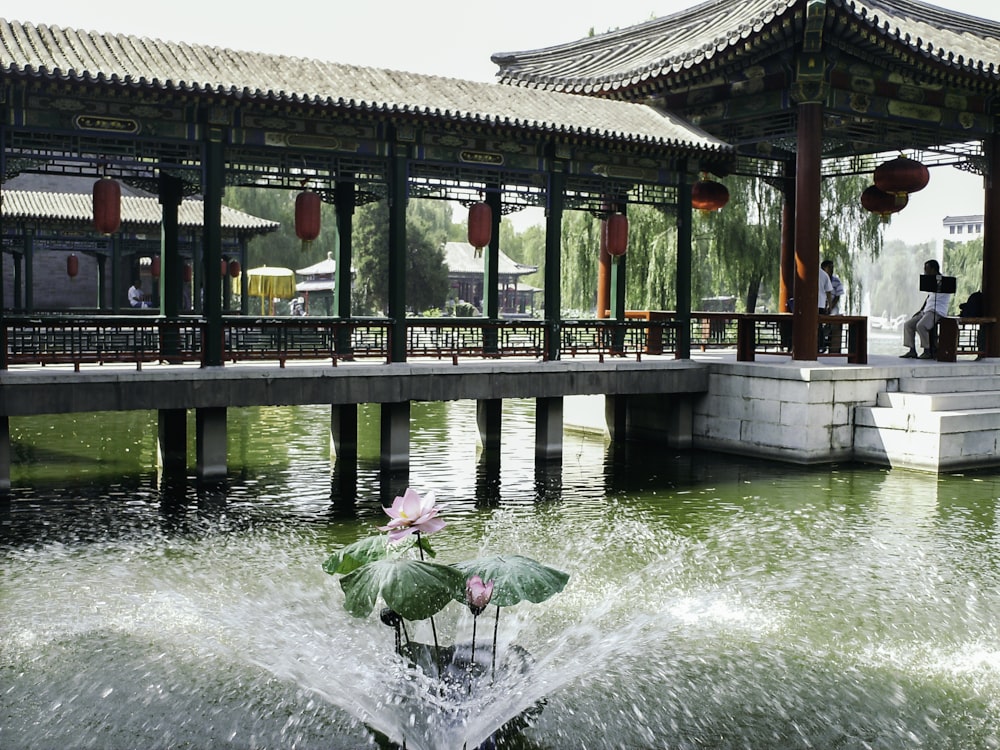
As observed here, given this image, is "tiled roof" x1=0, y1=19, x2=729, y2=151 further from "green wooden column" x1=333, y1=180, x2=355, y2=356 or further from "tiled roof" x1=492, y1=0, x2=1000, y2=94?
"green wooden column" x1=333, y1=180, x2=355, y2=356

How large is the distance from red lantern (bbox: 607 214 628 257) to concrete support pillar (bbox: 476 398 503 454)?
242 cm

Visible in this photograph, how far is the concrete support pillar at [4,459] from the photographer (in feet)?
34.3

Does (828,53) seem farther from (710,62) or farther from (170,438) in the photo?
(170,438)

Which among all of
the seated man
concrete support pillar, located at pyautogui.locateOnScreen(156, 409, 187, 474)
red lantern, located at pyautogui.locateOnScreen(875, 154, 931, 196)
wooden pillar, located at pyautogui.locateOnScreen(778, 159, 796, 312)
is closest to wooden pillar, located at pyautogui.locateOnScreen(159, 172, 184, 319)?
concrete support pillar, located at pyautogui.locateOnScreen(156, 409, 187, 474)

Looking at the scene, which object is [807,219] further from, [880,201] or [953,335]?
[953,335]

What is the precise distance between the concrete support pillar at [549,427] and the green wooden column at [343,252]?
241cm

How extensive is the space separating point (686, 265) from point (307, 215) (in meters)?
4.82

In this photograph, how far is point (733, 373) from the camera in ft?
46.0

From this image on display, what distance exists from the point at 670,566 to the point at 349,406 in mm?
5713

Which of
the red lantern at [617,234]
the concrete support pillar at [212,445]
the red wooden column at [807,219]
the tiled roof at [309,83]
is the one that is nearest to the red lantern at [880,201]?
the red wooden column at [807,219]

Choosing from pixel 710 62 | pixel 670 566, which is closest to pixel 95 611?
pixel 670 566

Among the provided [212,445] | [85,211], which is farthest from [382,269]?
[212,445]

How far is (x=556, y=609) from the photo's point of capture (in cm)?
746

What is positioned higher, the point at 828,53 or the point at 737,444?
the point at 828,53
